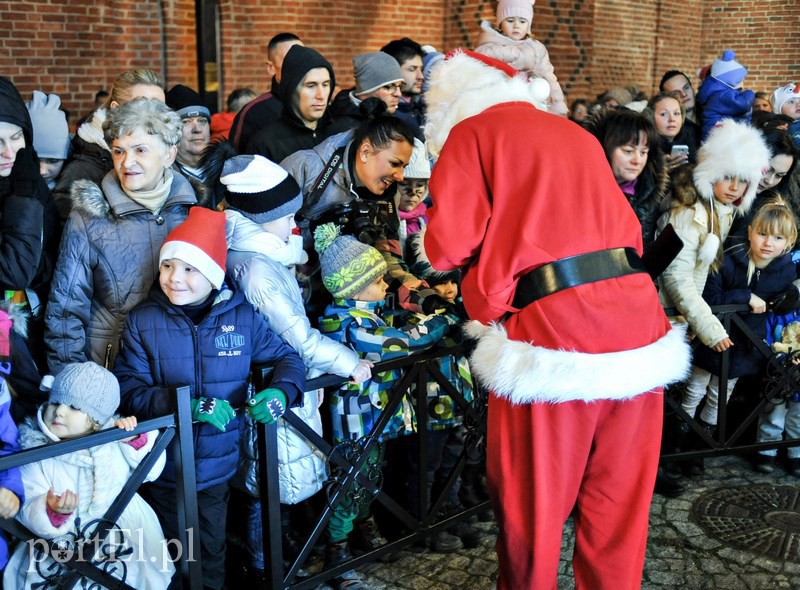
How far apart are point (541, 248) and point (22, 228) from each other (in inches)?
67.6

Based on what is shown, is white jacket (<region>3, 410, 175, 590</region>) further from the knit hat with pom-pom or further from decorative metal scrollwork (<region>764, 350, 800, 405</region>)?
decorative metal scrollwork (<region>764, 350, 800, 405</region>)

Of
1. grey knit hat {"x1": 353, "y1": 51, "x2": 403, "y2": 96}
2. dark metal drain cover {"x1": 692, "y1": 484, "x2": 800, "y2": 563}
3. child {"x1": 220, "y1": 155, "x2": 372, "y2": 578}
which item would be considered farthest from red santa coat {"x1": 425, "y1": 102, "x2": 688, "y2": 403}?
grey knit hat {"x1": 353, "y1": 51, "x2": 403, "y2": 96}

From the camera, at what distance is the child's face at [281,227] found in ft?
10.3

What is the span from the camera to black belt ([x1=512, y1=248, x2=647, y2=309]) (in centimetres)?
259

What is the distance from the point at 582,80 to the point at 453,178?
28.1ft

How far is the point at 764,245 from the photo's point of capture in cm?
436

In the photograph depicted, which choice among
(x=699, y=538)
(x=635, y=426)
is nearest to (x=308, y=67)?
(x=635, y=426)

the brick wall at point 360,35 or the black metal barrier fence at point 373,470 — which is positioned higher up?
the brick wall at point 360,35

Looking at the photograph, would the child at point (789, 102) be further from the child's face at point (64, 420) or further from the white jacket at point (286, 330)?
the child's face at point (64, 420)

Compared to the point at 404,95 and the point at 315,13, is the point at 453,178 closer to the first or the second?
the point at 404,95

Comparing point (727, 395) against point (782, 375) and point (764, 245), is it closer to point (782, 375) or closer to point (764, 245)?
point (782, 375)

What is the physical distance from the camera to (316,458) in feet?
10.5

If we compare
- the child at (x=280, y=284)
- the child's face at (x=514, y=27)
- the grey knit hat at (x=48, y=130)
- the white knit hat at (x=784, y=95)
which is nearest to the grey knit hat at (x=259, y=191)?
the child at (x=280, y=284)

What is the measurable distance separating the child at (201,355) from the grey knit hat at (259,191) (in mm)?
204
